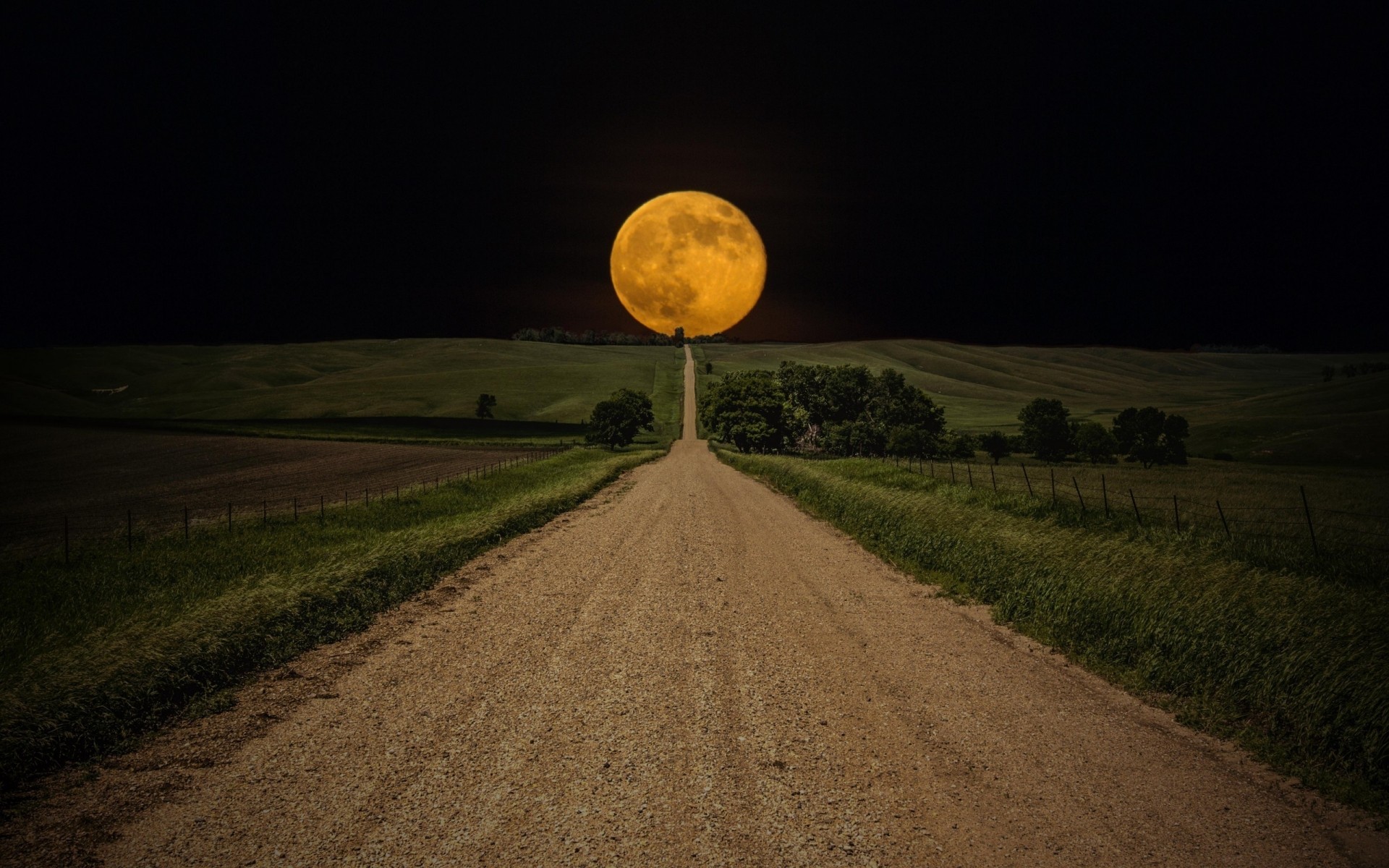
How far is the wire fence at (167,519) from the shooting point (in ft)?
76.3

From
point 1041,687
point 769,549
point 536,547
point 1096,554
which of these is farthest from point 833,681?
point 536,547

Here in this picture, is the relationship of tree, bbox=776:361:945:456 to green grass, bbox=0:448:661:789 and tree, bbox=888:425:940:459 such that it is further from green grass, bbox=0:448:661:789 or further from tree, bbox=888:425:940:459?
green grass, bbox=0:448:661:789

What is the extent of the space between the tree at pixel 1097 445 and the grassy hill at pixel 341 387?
6145 cm

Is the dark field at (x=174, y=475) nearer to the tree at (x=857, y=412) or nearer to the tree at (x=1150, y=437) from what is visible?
the tree at (x=857, y=412)

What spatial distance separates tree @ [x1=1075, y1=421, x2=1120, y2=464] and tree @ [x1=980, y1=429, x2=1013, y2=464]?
368 inches

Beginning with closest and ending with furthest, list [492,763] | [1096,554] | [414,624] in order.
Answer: [492,763] < [414,624] < [1096,554]

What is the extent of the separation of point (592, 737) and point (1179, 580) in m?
11.1

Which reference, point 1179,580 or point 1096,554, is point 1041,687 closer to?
point 1179,580

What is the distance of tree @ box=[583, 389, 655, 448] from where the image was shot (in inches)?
3514

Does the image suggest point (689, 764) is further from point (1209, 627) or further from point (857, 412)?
point (857, 412)

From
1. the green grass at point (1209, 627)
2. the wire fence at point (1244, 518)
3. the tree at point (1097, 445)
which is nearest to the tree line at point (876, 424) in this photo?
the tree at point (1097, 445)

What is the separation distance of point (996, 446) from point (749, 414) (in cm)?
3329

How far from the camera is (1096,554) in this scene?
48.3 ft

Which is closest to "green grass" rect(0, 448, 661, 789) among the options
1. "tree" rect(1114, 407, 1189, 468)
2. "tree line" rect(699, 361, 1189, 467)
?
"tree line" rect(699, 361, 1189, 467)
